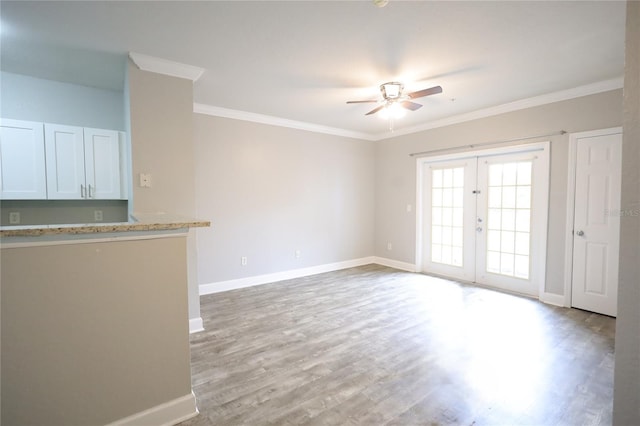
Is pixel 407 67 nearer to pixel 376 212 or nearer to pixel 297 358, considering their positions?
pixel 297 358

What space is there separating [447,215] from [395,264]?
1.39m

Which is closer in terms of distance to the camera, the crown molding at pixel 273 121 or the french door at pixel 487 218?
the french door at pixel 487 218

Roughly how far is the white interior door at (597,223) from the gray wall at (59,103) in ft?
18.4

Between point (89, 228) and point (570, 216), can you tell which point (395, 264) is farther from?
point (89, 228)

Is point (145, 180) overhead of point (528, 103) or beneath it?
beneath

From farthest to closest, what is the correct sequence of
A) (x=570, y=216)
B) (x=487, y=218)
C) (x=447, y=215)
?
1. (x=447, y=215)
2. (x=487, y=218)
3. (x=570, y=216)

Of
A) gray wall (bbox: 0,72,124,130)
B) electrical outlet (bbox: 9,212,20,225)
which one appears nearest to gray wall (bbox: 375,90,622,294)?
gray wall (bbox: 0,72,124,130)

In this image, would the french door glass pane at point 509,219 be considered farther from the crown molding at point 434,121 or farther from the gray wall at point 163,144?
the gray wall at point 163,144

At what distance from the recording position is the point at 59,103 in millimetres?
3295

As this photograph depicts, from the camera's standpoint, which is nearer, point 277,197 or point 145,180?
point 145,180

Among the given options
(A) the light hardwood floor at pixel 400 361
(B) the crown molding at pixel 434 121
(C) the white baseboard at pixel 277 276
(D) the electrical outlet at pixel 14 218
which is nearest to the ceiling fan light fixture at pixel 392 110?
(B) the crown molding at pixel 434 121

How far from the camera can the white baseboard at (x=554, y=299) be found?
12.2 ft

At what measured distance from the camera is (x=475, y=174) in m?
4.66

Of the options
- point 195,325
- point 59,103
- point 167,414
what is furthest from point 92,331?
point 59,103
